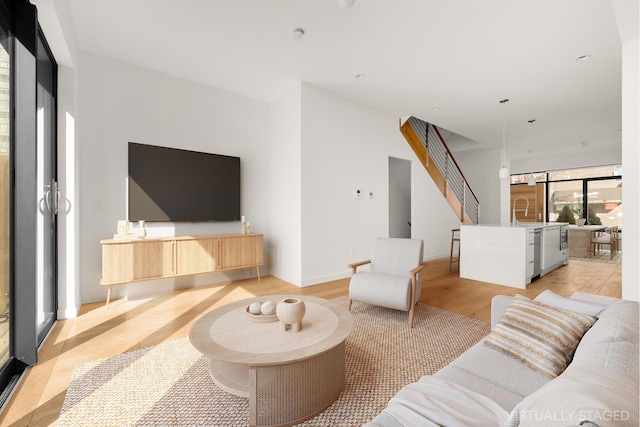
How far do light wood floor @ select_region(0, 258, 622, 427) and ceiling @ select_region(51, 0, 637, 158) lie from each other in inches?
113

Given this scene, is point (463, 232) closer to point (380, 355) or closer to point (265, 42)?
point (380, 355)

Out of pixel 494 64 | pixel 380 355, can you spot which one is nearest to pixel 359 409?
pixel 380 355

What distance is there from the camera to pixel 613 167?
8.02 meters

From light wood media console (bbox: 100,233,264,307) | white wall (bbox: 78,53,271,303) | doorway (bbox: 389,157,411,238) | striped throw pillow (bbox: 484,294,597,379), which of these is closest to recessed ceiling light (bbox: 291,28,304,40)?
white wall (bbox: 78,53,271,303)

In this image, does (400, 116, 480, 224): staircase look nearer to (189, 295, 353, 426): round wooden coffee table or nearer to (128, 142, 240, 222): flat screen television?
(128, 142, 240, 222): flat screen television

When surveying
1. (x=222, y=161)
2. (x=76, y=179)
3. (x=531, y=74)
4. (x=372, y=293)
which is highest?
(x=531, y=74)

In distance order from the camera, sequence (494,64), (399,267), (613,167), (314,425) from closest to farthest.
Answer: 1. (314,425)
2. (399,267)
3. (494,64)
4. (613,167)

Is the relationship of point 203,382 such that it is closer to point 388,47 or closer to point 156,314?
point 156,314

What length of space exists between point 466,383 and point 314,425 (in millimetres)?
791

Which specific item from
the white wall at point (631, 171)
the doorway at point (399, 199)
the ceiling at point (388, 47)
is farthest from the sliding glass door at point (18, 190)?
the doorway at point (399, 199)

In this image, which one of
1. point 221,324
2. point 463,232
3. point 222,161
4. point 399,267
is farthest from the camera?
point 463,232

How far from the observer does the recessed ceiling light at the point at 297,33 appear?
297 centimetres

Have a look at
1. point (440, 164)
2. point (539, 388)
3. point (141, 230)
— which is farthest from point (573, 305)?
point (440, 164)

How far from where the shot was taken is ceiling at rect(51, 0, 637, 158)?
2689mm
